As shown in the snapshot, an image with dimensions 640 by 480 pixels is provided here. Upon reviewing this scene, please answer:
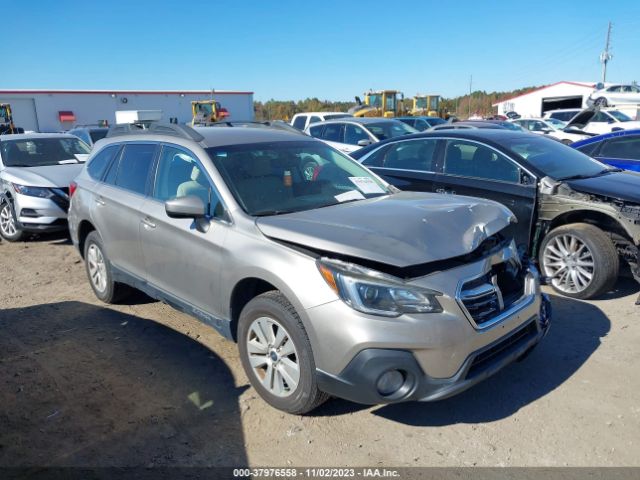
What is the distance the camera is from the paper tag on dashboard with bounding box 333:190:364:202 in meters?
4.04

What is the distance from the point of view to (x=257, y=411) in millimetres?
3500

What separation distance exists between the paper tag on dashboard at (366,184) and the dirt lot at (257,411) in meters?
1.68

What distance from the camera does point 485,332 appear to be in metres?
3.04

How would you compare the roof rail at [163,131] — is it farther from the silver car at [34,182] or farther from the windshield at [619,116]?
the windshield at [619,116]

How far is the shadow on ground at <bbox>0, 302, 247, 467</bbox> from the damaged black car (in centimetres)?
295

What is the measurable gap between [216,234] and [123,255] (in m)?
1.58

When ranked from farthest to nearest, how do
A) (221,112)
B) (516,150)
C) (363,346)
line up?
(221,112), (516,150), (363,346)

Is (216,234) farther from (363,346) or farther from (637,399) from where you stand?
(637,399)

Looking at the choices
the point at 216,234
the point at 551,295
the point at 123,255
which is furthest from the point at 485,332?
the point at 123,255

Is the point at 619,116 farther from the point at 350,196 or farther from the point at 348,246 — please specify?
the point at 348,246

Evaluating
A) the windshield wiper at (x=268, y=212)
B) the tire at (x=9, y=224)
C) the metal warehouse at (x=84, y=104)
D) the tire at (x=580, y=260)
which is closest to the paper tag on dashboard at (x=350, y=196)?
the windshield wiper at (x=268, y=212)

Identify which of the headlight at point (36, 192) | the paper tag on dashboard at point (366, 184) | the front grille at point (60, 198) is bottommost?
the front grille at point (60, 198)

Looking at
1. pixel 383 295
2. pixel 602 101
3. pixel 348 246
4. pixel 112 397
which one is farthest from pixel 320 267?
pixel 602 101

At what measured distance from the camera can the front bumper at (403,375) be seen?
286 centimetres
